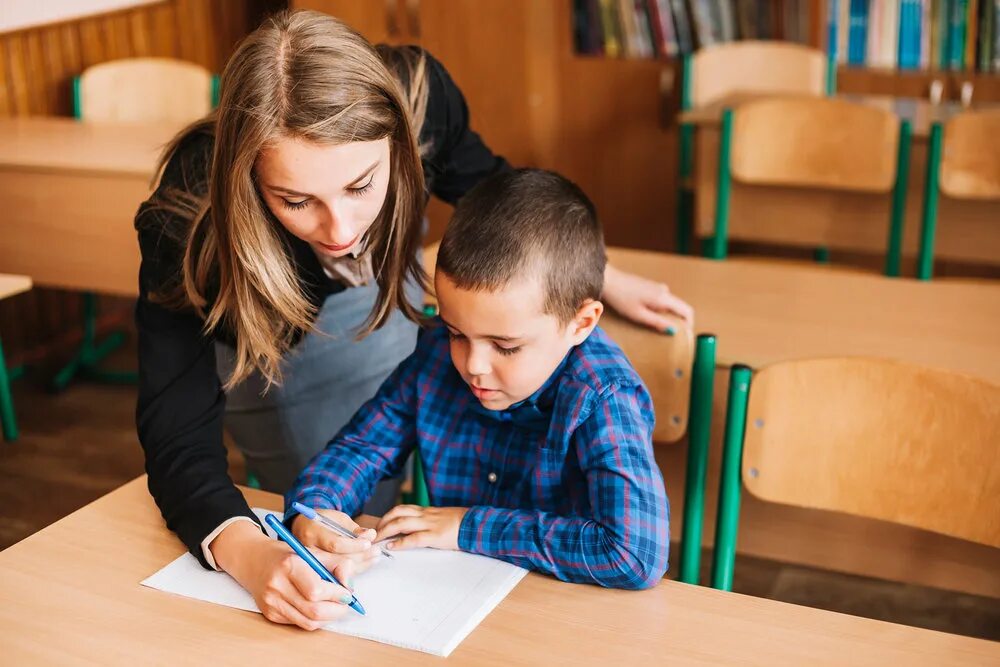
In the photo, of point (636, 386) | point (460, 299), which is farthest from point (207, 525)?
point (636, 386)

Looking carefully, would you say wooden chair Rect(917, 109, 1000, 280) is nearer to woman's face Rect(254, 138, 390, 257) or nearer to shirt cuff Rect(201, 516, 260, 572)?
woman's face Rect(254, 138, 390, 257)

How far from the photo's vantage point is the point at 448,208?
14.5 ft

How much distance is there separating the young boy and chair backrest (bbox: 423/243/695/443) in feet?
0.72

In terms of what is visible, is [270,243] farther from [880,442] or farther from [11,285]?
[11,285]

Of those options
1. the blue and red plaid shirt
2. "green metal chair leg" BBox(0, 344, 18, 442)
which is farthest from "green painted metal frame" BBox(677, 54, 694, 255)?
the blue and red plaid shirt

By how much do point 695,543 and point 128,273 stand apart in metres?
1.79

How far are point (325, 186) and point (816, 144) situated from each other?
6.52 ft

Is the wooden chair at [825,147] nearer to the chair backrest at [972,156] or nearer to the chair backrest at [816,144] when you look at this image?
the chair backrest at [816,144]

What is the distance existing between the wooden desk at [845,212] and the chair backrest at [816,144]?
0.21 m

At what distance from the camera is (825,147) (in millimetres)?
2877

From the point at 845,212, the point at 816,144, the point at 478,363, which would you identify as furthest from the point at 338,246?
the point at 845,212

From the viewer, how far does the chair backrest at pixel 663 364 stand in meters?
1.59

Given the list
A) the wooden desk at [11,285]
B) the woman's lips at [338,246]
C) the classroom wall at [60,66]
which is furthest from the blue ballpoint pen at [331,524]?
the classroom wall at [60,66]

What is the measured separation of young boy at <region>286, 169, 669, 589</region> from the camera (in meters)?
1.21
